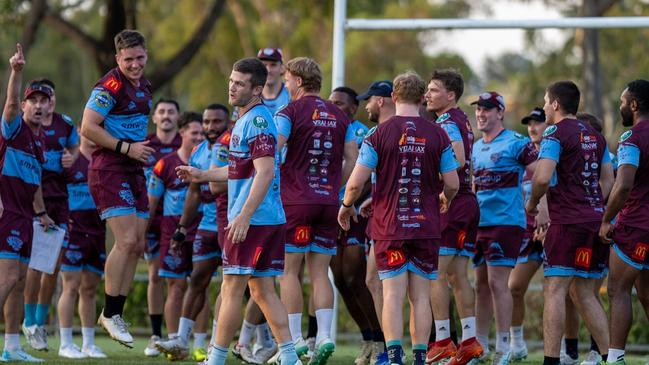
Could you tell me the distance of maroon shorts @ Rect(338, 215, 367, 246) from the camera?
1180 cm

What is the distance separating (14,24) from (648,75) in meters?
21.0

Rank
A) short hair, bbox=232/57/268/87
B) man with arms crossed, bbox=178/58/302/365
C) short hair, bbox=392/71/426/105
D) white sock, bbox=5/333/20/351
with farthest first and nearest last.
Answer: white sock, bbox=5/333/20/351
short hair, bbox=392/71/426/105
short hair, bbox=232/57/268/87
man with arms crossed, bbox=178/58/302/365

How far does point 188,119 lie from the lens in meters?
13.2

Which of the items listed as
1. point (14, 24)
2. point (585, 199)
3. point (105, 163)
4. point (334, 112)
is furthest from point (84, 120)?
point (14, 24)

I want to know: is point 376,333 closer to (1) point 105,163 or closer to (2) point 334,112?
(2) point 334,112

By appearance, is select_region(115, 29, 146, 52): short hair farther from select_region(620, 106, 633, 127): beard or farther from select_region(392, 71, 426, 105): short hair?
select_region(620, 106, 633, 127): beard

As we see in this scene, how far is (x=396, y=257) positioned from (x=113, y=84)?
296cm

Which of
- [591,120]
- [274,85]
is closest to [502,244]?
[591,120]

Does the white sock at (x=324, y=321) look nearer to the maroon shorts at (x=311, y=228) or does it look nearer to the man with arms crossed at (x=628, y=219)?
the maroon shorts at (x=311, y=228)

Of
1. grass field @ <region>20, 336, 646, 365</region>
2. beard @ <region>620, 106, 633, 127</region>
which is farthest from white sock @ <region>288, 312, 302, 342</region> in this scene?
beard @ <region>620, 106, 633, 127</region>

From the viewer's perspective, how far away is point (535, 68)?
41.3 metres

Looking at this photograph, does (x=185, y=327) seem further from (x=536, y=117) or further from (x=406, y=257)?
(x=536, y=117)

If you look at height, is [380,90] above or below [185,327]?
above

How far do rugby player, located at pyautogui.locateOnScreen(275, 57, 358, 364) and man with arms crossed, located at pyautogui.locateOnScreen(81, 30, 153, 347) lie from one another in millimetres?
1291
